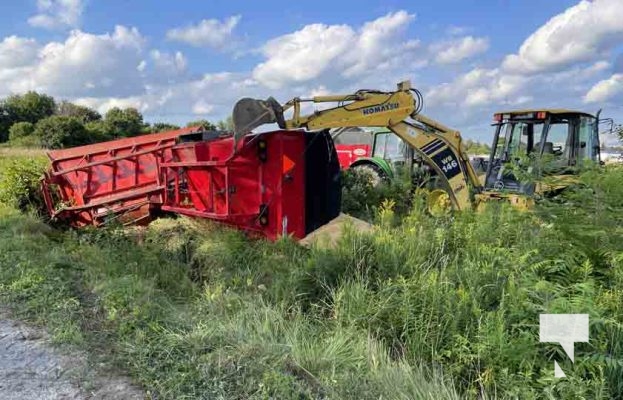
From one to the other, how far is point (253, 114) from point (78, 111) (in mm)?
72462

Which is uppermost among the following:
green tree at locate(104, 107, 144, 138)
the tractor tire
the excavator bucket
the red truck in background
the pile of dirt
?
green tree at locate(104, 107, 144, 138)

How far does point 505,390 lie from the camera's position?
9.54 feet

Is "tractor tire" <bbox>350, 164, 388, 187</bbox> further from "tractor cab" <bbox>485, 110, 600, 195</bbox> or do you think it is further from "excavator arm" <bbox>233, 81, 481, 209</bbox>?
"excavator arm" <bbox>233, 81, 481, 209</bbox>

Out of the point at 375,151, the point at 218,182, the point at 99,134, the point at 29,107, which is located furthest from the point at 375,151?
the point at 29,107

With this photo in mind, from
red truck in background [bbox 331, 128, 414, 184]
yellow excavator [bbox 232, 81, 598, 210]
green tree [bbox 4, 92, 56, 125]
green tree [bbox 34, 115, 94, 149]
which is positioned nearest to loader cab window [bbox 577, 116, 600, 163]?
yellow excavator [bbox 232, 81, 598, 210]

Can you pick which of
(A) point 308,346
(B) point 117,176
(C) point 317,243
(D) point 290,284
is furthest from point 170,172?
(A) point 308,346

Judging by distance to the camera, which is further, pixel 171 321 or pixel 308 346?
pixel 171 321

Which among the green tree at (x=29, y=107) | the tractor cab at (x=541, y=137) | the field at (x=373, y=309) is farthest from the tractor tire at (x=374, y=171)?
the green tree at (x=29, y=107)

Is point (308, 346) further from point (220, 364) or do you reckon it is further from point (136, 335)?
point (136, 335)

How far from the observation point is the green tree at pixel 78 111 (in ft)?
227

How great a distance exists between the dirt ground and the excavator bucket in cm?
370

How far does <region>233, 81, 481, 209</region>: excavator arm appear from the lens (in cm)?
737

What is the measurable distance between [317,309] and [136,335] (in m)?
1.61

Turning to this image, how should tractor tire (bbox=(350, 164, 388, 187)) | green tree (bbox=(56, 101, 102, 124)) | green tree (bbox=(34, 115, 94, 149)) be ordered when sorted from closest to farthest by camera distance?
tractor tire (bbox=(350, 164, 388, 187)) → green tree (bbox=(34, 115, 94, 149)) → green tree (bbox=(56, 101, 102, 124))
